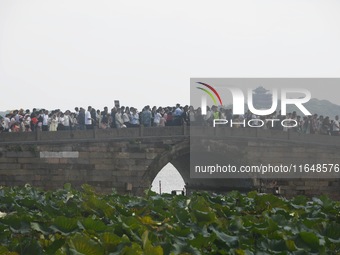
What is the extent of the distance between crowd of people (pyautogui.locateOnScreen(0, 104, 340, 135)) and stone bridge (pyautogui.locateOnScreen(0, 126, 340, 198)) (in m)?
0.29

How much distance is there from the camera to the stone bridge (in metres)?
28.2

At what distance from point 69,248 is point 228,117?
23.9m

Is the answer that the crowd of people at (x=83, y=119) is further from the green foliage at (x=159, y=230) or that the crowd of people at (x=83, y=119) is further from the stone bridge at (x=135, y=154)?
the green foliage at (x=159, y=230)

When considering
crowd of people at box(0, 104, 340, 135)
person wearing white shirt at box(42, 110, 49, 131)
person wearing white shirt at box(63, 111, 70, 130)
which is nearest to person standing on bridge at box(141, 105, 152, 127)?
crowd of people at box(0, 104, 340, 135)

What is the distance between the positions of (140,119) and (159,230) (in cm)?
2041

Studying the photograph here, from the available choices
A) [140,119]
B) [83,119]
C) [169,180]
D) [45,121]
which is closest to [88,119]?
[83,119]

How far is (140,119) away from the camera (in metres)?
29.5

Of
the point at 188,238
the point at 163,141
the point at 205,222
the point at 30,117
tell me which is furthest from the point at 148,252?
the point at 163,141

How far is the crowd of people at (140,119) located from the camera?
91.9 feet

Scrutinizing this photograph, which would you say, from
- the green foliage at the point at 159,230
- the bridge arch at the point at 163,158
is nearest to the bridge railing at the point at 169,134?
the bridge arch at the point at 163,158

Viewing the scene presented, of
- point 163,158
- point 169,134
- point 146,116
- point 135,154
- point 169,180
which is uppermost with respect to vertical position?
point 146,116

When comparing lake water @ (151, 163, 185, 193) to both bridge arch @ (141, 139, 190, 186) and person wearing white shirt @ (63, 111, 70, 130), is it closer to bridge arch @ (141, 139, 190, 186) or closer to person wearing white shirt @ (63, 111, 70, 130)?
bridge arch @ (141, 139, 190, 186)

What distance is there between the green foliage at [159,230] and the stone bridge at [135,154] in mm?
16983

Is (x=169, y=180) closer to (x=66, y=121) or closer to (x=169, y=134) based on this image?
(x=169, y=134)
